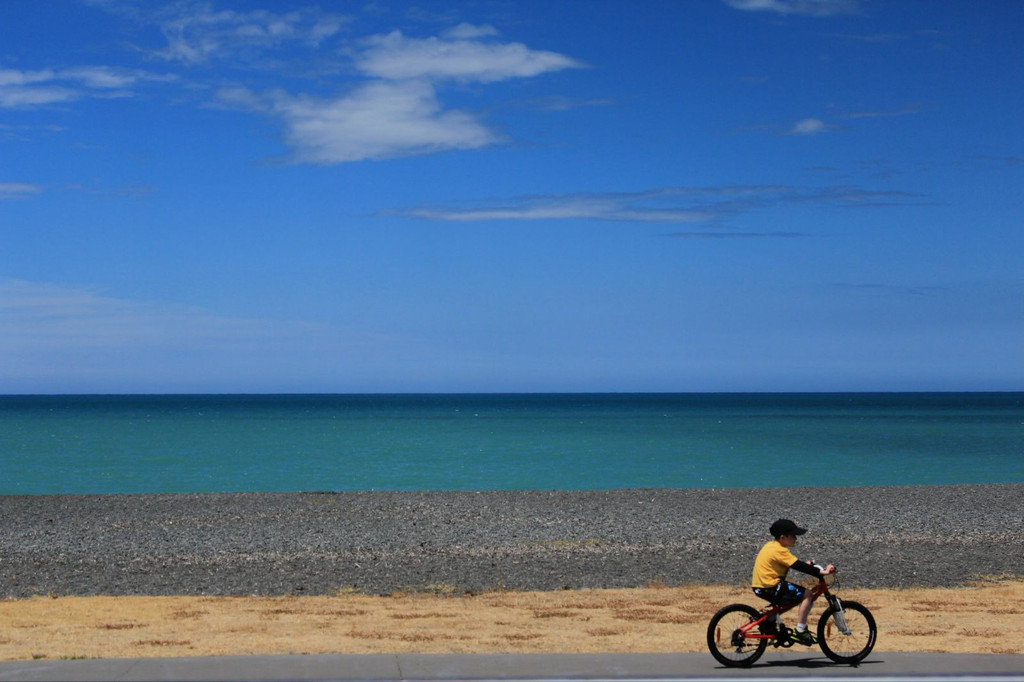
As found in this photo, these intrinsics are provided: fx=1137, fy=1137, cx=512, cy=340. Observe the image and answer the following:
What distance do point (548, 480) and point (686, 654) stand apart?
120 ft

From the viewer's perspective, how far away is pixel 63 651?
37.7 ft

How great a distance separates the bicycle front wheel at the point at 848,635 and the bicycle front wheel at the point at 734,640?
597 millimetres

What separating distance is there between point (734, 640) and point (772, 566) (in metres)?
0.73

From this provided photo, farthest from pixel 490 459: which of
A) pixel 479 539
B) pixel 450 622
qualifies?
pixel 450 622

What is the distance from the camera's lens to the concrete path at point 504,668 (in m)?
9.32

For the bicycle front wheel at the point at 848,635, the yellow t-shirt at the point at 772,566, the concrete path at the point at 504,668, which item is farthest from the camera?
the bicycle front wheel at the point at 848,635

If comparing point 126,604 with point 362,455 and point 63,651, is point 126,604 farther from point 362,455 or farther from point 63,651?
point 362,455

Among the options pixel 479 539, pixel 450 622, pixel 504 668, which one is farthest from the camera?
pixel 479 539

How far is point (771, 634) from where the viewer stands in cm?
998

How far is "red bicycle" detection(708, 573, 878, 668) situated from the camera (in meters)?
9.90

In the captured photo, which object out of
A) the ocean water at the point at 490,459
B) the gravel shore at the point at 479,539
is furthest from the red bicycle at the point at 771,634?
the ocean water at the point at 490,459

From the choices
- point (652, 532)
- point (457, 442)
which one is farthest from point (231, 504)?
point (457, 442)

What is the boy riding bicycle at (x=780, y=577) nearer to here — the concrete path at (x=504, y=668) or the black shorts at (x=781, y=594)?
the black shorts at (x=781, y=594)

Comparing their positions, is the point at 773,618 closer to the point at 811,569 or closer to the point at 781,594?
the point at 781,594
